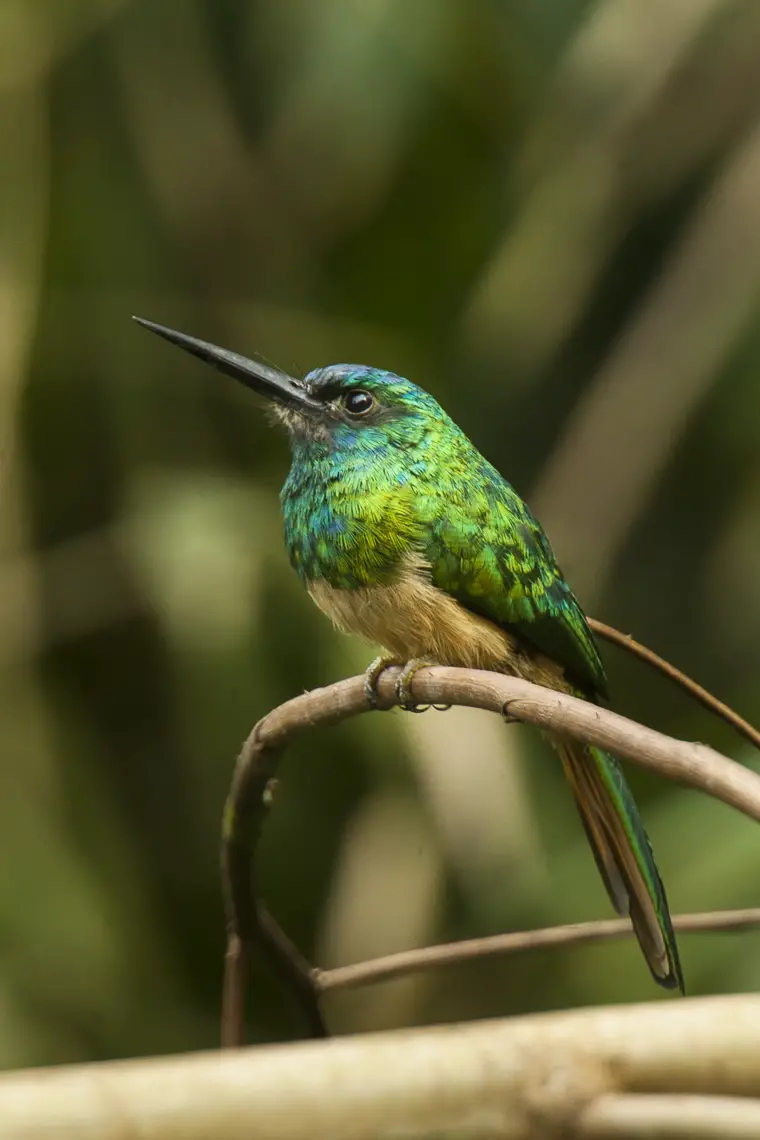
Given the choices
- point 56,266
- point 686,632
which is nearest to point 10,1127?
point 686,632

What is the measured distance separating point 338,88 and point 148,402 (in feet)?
1.65

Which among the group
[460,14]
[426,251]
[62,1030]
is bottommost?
[62,1030]

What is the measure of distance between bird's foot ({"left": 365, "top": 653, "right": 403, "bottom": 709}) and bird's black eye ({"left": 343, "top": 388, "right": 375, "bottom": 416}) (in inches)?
9.0

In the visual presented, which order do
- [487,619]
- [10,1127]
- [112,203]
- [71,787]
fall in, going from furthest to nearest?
[112,203]
[71,787]
[487,619]
[10,1127]

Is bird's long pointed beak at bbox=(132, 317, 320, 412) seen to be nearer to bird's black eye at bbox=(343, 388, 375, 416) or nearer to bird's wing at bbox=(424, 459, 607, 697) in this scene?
bird's black eye at bbox=(343, 388, 375, 416)

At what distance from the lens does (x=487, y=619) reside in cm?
115

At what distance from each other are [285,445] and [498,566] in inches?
15.7

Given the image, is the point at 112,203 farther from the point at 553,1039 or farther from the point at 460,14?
the point at 553,1039

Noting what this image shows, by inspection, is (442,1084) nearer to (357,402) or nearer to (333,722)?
(333,722)

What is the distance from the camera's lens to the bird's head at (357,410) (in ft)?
3.76

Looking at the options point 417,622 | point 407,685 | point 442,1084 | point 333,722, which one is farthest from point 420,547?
point 442,1084

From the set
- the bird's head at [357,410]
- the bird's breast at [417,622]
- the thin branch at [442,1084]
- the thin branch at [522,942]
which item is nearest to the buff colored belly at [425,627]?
the bird's breast at [417,622]

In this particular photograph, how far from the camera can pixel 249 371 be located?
3.40 ft

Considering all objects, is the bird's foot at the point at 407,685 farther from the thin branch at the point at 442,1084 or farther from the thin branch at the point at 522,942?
the thin branch at the point at 442,1084
